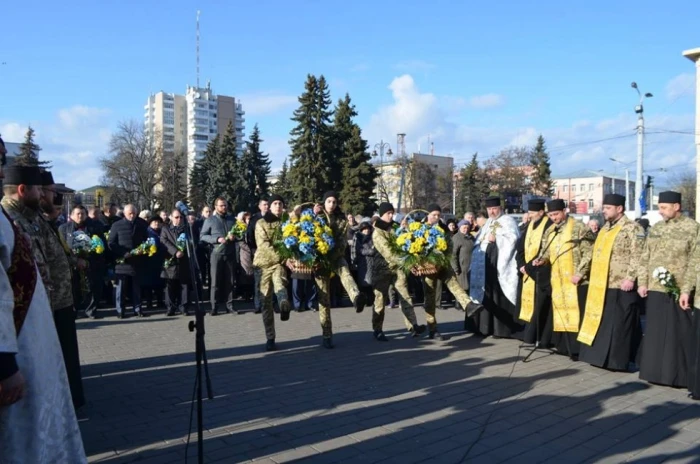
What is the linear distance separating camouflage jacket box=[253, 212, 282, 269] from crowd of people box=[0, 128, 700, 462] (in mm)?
22

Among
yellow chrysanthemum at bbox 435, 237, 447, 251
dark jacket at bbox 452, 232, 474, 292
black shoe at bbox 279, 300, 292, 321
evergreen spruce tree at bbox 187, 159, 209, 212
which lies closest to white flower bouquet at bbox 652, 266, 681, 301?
yellow chrysanthemum at bbox 435, 237, 447, 251

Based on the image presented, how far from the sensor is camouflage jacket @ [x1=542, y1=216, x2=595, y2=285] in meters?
8.38

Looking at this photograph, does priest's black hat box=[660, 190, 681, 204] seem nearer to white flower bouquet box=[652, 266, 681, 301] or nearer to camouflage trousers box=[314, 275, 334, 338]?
white flower bouquet box=[652, 266, 681, 301]

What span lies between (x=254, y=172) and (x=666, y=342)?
5139cm

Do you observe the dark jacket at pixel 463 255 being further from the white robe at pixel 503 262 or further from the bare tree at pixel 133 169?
the bare tree at pixel 133 169

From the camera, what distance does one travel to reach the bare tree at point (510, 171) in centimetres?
6656

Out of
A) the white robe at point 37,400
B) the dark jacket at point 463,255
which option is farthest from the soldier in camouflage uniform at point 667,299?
the white robe at point 37,400

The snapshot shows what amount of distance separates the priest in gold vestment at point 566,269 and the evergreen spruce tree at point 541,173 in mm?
63235

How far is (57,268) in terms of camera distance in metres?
5.73

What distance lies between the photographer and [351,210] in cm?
5244

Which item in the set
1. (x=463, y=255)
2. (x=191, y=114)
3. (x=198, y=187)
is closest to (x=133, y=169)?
(x=198, y=187)

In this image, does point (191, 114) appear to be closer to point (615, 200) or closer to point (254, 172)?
point (254, 172)

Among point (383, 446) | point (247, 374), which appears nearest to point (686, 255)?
point (383, 446)

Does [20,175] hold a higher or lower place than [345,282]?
higher
